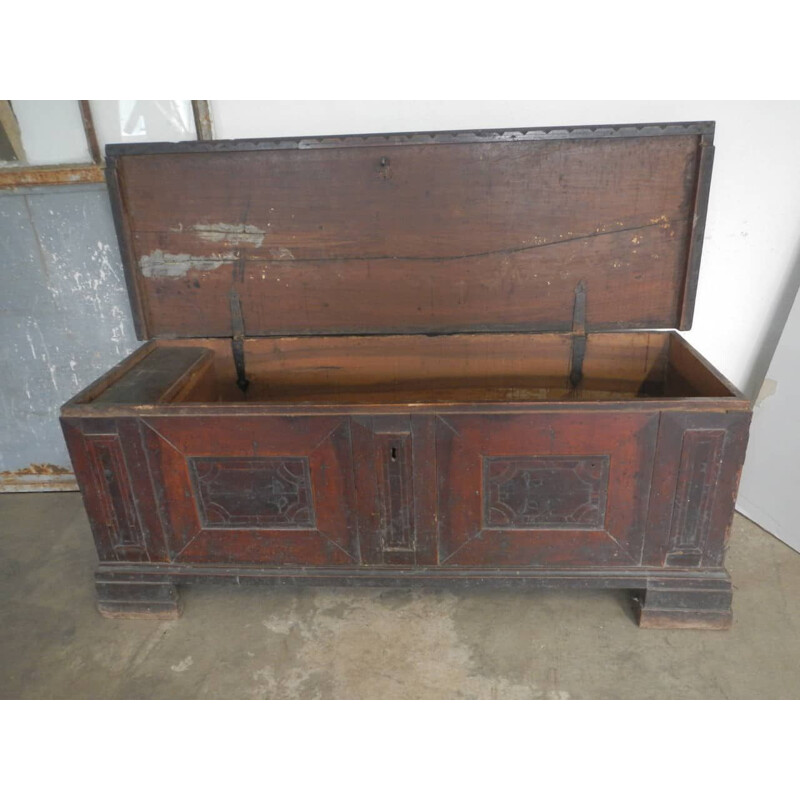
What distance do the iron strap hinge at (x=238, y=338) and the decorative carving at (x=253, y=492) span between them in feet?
1.92

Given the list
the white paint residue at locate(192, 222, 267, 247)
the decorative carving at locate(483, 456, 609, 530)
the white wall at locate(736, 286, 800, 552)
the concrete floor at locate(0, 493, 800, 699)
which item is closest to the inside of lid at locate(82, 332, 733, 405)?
the white paint residue at locate(192, 222, 267, 247)

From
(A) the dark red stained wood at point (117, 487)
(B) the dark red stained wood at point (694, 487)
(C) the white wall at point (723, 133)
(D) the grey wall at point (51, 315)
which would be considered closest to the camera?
(B) the dark red stained wood at point (694, 487)

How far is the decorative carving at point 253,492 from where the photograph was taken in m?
1.74

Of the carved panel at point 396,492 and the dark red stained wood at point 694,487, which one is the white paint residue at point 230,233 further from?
the dark red stained wood at point 694,487

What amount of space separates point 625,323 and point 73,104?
6.86ft

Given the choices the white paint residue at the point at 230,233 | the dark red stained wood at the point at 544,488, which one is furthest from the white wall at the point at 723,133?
the dark red stained wood at the point at 544,488

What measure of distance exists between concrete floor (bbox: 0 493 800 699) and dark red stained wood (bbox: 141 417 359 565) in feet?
0.78

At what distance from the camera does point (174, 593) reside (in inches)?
75.9

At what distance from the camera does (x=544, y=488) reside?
5.61 ft

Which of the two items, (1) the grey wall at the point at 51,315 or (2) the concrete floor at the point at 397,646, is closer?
(2) the concrete floor at the point at 397,646

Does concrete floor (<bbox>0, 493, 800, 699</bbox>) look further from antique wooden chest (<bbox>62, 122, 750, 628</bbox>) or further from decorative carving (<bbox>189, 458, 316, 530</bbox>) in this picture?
decorative carving (<bbox>189, 458, 316, 530</bbox>)

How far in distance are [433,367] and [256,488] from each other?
819mm

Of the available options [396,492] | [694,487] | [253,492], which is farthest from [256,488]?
[694,487]

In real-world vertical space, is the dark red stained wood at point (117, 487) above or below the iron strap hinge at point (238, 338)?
below
